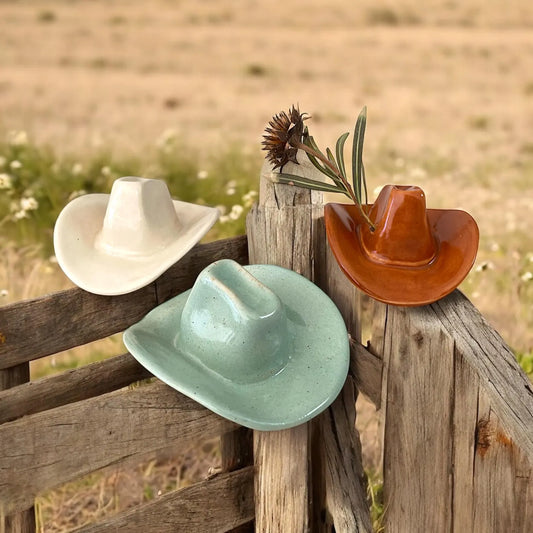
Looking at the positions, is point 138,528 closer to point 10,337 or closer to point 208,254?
point 10,337

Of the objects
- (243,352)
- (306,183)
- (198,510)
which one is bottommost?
(198,510)

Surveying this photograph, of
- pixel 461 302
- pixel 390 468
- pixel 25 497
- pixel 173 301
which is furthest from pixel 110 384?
pixel 461 302

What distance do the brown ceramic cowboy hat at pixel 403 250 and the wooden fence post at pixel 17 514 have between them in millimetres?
678

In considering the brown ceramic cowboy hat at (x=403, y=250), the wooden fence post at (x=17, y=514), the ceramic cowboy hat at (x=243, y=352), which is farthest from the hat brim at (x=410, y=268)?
the wooden fence post at (x=17, y=514)

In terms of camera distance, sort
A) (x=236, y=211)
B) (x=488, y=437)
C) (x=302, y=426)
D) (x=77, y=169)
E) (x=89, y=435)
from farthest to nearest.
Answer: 1. (x=77, y=169)
2. (x=236, y=211)
3. (x=302, y=426)
4. (x=488, y=437)
5. (x=89, y=435)

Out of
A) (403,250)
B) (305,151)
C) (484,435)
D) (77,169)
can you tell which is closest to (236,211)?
(305,151)

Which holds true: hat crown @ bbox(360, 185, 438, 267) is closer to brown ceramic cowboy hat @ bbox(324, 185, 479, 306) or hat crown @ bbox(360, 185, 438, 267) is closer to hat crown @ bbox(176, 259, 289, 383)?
brown ceramic cowboy hat @ bbox(324, 185, 479, 306)

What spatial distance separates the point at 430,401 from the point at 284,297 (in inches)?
14.6

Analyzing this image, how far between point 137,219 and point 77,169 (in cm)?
193

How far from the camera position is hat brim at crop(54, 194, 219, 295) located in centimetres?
162

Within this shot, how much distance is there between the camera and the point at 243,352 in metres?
1.56

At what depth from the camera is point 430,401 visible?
168cm

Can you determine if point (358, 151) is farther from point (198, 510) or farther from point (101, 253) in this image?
point (198, 510)

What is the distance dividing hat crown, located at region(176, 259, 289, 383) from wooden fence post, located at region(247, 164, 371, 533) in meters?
0.19
